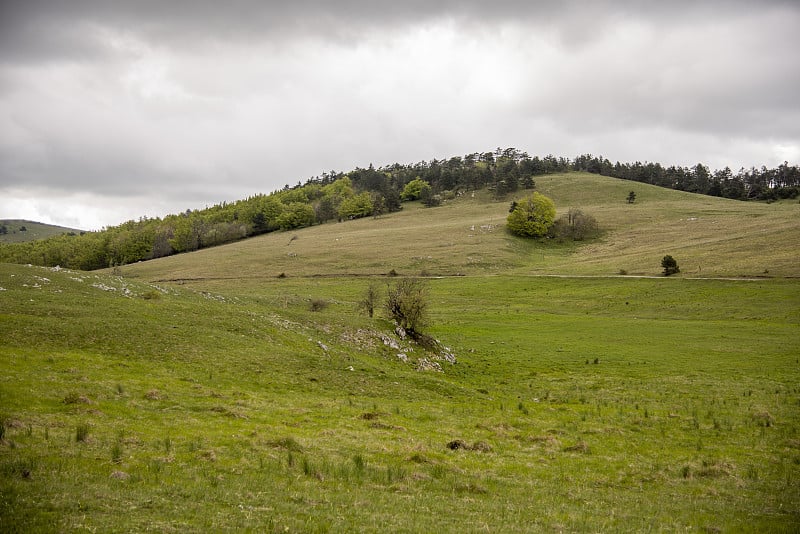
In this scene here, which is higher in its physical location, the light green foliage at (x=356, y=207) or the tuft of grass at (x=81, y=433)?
the light green foliage at (x=356, y=207)

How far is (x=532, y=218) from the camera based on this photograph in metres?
134

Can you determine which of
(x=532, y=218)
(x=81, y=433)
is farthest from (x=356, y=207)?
(x=81, y=433)

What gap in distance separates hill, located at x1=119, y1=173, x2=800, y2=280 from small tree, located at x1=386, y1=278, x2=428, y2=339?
5158cm

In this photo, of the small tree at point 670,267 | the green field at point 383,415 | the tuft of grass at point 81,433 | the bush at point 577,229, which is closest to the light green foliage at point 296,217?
the bush at point 577,229

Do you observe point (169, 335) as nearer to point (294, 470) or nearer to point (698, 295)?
point (294, 470)

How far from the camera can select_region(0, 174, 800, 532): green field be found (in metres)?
11.7

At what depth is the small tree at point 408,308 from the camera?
43.8 meters

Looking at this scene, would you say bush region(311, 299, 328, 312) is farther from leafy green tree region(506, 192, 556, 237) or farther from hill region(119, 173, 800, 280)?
leafy green tree region(506, 192, 556, 237)

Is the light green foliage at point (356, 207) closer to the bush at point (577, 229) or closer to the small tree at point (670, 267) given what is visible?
the bush at point (577, 229)

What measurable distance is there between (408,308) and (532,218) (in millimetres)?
99490

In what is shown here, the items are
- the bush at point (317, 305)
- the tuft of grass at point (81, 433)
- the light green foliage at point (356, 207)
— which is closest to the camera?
the tuft of grass at point (81, 433)

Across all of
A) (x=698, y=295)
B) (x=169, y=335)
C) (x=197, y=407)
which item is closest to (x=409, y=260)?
(x=698, y=295)

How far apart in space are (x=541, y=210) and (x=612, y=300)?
229 ft

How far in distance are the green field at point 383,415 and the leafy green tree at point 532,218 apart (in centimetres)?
6909
